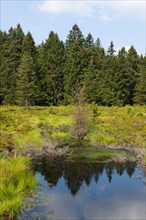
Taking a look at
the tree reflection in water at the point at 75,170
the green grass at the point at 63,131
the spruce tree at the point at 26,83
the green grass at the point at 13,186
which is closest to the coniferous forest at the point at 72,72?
the spruce tree at the point at 26,83

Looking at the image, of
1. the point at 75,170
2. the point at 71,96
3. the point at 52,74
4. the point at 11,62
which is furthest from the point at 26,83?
the point at 75,170

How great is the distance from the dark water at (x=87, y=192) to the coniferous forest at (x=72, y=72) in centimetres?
3854

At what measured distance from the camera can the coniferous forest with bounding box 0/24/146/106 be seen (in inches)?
2613

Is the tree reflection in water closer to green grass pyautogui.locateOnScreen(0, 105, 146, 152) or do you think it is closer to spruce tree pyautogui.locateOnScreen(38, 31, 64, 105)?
green grass pyautogui.locateOnScreen(0, 105, 146, 152)

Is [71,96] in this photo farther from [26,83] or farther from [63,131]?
[63,131]

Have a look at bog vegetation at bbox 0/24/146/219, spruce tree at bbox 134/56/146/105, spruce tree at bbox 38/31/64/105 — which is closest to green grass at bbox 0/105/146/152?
bog vegetation at bbox 0/24/146/219

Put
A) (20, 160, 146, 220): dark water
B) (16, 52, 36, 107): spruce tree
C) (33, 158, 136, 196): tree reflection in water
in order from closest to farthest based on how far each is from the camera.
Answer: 1. (20, 160, 146, 220): dark water
2. (33, 158, 136, 196): tree reflection in water
3. (16, 52, 36, 107): spruce tree

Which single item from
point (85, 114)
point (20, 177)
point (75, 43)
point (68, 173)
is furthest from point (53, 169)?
point (75, 43)

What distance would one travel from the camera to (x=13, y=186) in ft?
49.4

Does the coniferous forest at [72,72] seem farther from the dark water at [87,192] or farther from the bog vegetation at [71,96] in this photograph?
the dark water at [87,192]

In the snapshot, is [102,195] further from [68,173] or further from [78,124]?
[78,124]

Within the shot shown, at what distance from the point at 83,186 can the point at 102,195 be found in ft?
6.74

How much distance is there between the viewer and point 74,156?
Result: 89.8 feet

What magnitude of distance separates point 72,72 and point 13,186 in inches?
2196
